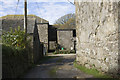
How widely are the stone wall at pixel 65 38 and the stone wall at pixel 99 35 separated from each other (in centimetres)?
2424

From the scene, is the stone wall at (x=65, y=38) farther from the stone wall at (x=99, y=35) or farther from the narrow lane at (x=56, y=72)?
the stone wall at (x=99, y=35)

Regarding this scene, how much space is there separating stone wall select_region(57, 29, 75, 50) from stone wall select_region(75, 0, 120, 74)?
24.2 m

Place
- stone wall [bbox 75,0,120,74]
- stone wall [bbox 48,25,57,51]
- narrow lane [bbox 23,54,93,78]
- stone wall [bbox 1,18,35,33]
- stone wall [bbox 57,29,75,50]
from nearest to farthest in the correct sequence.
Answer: stone wall [bbox 75,0,120,74] < narrow lane [bbox 23,54,93,78] < stone wall [bbox 1,18,35,33] < stone wall [bbox 57,29,75,50] < stone wall [bbox 48,25,57,51]

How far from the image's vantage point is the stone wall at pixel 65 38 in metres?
34.0

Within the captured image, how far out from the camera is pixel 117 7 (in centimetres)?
598

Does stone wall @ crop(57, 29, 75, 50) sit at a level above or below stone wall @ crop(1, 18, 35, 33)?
below

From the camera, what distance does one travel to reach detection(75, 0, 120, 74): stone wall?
606 cm

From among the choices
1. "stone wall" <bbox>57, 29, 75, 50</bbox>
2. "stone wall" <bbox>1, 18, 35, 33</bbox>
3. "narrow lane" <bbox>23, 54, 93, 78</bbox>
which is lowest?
"narrow lane" <bbox>23, 54, 93, 78</bbox>

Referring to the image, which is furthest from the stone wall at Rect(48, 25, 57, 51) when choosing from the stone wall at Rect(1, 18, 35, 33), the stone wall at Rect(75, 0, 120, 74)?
the stone wall at Rect(75, 0, 120, 74)

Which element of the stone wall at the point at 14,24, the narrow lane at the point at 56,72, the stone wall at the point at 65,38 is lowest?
the narrow lane at the point at 56,72

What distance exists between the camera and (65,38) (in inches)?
1346

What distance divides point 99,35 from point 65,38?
2705cm

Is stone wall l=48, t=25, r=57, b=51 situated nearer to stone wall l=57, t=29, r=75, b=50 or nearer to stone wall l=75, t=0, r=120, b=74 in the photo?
stone wall l=57, t=29, r=75, b=50

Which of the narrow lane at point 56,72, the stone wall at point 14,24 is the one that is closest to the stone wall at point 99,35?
the narrow lane at point 56,72
